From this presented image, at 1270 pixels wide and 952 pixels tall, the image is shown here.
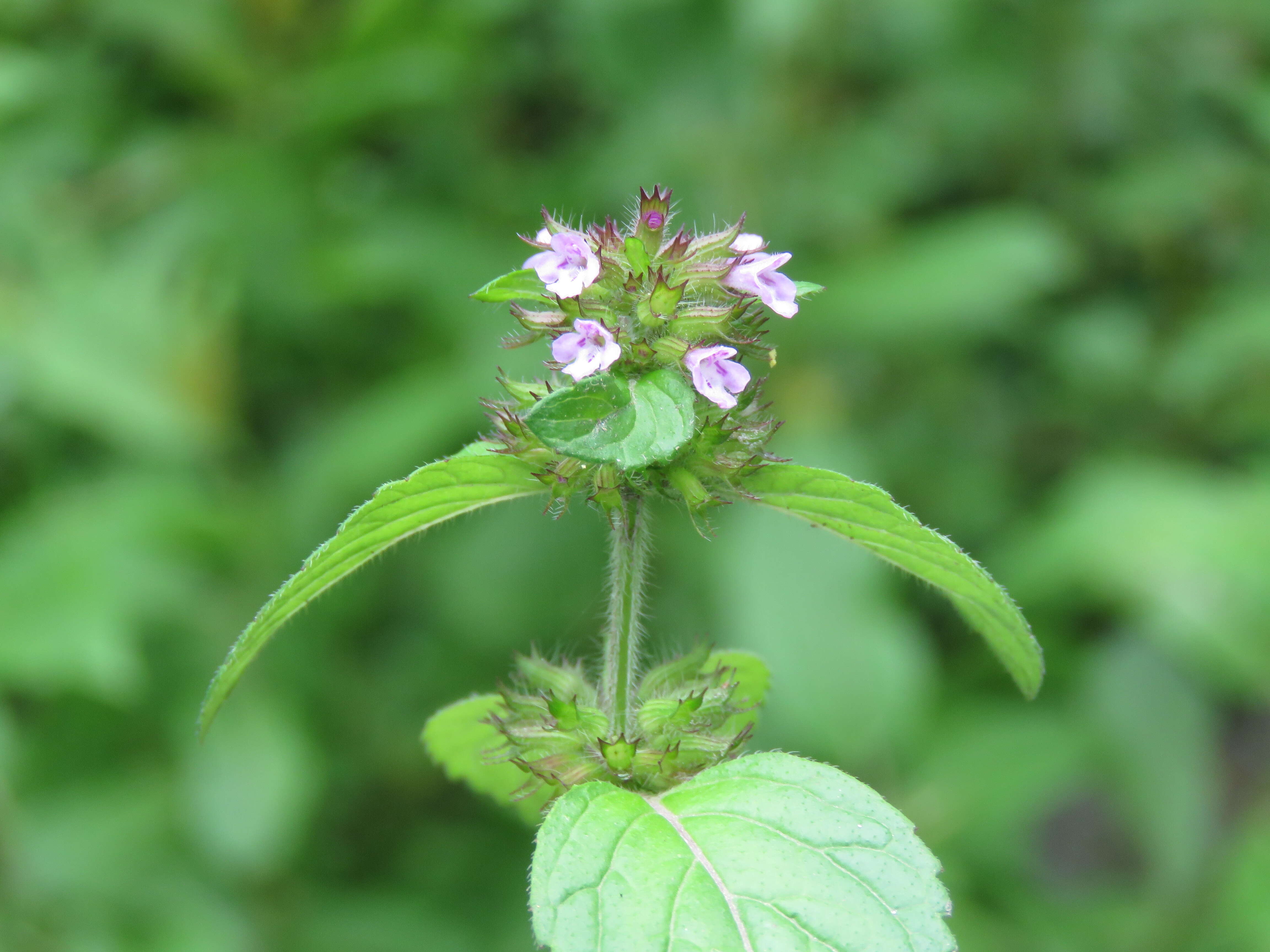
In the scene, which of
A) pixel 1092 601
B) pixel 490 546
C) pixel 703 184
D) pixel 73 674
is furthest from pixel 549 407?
pixel 1092 601

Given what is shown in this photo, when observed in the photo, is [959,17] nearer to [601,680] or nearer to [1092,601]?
[1092,601]

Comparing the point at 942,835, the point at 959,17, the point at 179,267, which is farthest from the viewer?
the point at 959,17

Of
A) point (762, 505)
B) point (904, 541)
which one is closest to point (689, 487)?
point (762, 505)

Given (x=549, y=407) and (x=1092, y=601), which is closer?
(x=549, y=407)

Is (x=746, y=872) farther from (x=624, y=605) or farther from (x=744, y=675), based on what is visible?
(x=744, y=675)

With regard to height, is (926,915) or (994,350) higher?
(994,350)

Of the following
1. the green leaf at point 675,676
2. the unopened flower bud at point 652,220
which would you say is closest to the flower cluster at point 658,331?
the unopened flower bud at point 652,220
